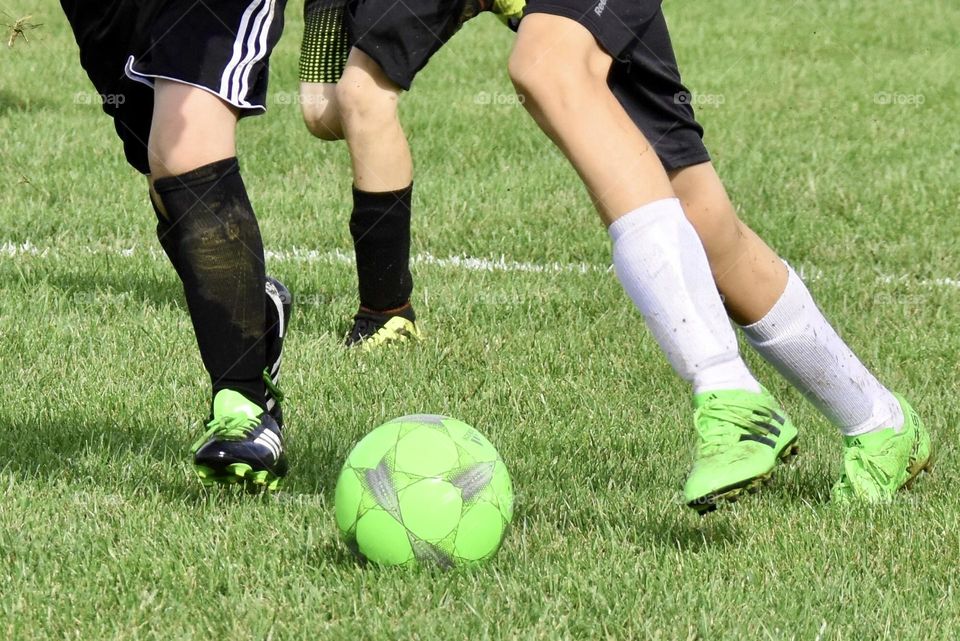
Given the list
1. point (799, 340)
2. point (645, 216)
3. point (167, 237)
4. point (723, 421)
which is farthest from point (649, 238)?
point (167, 237)

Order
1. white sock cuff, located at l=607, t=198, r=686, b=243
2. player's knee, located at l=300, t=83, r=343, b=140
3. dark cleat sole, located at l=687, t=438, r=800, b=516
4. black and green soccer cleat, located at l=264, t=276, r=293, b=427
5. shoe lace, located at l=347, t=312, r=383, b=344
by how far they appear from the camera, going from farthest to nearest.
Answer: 1. player's knee, located at l=300, t=83, r=343, b=140
2. shoe lace, located at l=347, t=312, r=383, b=344
3. black and green soccer cleat, located at l=264, t=276, r=293, b=427
4. white sock cuff, located at l=607, t=198, r=686, b=243
5. dark cleat sole, located at l=687, t=438, r=800, b=516

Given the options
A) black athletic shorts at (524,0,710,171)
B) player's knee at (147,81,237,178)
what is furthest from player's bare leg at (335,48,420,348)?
black athletic shorts at (524,0,710,171)

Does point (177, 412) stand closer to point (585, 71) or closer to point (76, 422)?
point (76, 422)

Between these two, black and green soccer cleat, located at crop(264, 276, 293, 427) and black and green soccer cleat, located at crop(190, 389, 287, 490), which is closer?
black and green soccer cleat, located at crop(190, 389, 287, 490)

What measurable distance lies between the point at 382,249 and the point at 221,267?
5.88 feet

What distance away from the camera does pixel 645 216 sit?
2.69 metres

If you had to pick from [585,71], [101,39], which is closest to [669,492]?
[585,71]

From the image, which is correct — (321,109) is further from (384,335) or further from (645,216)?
(645,216)

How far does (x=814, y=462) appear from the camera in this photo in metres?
3.54

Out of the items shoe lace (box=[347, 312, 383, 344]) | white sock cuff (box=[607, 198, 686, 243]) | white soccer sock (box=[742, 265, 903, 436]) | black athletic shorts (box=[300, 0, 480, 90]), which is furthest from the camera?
shoe lace (box=[347, 312, 383, 344])

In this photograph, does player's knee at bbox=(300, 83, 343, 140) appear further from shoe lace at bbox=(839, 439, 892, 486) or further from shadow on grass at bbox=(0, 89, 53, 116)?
shadow on grass at bbox=(0, 89, 53, 116)

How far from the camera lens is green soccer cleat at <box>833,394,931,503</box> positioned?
3195 mm

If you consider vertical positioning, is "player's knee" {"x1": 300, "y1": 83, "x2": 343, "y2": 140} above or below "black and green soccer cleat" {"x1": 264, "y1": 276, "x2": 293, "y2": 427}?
above

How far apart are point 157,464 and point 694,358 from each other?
1.48 m
